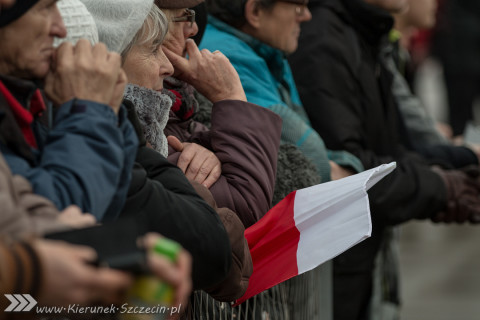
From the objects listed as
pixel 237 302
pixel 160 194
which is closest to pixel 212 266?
pixel 160 194

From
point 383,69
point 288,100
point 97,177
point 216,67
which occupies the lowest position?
point 383,69

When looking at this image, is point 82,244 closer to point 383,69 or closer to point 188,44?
point 188,44

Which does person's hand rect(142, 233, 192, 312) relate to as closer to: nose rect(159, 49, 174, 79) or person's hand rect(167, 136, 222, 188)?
person's hand rect(167, 136, 222, 188)

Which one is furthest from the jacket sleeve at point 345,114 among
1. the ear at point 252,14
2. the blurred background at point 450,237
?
the blurred background at point 450,237

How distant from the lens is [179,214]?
2248mm

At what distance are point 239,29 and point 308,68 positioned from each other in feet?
2.04

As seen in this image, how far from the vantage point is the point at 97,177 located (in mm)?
1984

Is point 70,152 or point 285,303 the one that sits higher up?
point 70,152

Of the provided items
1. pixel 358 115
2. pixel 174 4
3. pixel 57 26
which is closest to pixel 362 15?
pixel 358 115

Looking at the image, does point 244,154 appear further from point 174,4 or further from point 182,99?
point 174,4

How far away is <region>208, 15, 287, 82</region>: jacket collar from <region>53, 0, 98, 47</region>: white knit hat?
4.86ft

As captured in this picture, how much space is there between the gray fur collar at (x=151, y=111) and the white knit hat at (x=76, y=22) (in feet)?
1.02

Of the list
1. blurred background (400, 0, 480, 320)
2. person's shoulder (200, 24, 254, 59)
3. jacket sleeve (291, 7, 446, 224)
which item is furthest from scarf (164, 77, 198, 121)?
blurred background (400, 0, 480, 320)

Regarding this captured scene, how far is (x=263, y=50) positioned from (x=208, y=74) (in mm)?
845
